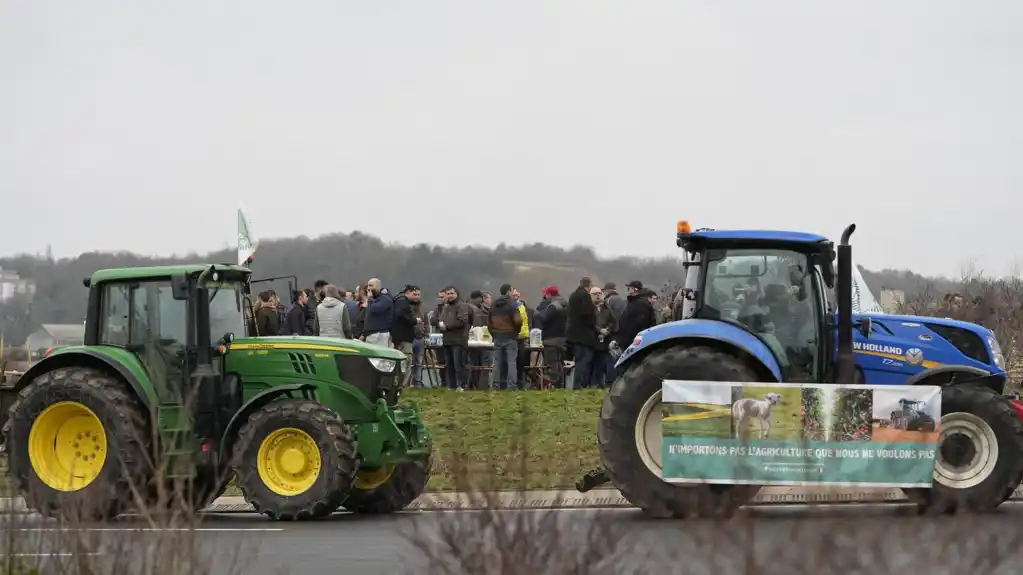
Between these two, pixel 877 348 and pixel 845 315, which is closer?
pixel 845 315

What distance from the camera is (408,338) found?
24.6 m

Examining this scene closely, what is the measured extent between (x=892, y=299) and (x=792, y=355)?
23308 mm

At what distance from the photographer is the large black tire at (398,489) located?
47.2 feet

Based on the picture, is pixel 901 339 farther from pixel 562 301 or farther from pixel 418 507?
pixel 562 301

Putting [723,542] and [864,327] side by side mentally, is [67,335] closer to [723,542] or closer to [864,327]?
[864,327]

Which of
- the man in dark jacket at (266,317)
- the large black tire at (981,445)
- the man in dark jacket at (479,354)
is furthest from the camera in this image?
the man in dark jacket at (479,354)

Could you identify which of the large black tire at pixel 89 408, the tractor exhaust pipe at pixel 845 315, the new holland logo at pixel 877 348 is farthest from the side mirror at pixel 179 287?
the new holland logo at pixel 877 348

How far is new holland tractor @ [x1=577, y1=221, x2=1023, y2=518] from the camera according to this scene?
12891 mm

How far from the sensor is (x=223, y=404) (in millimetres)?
14156

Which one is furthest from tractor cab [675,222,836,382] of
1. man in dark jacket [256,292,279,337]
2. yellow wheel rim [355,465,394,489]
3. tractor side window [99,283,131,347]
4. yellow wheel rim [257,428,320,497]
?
man in dark jacket [256,292,279,337]

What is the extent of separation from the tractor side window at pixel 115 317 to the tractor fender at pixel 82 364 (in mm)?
321

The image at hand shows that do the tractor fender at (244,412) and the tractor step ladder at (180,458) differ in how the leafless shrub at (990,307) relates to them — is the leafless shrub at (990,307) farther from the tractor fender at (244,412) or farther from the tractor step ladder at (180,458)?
the tractor step ladder at (180,458)

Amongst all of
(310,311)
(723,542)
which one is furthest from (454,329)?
(723,542)

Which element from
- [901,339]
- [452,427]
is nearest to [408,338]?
[452,427]
